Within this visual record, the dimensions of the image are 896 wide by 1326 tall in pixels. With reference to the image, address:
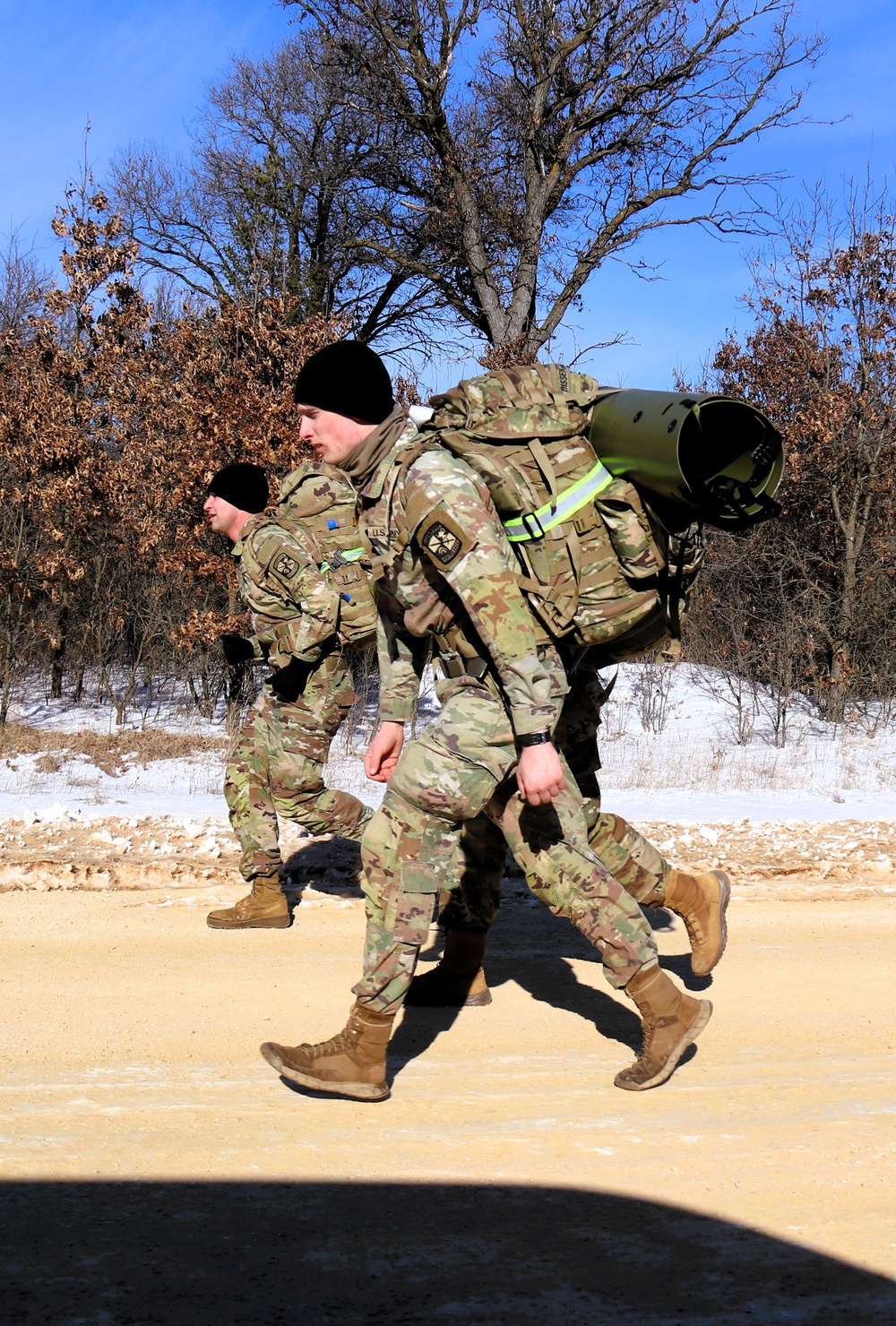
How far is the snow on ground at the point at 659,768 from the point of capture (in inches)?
348

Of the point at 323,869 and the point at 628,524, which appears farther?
the point at 323,869

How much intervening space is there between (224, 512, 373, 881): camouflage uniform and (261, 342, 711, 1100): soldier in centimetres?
178

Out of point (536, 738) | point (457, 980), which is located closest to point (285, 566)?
point (457, 980)

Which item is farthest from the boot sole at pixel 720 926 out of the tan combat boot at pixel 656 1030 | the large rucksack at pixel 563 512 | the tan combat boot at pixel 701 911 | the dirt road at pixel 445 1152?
the large rucksack at pixel 563 512

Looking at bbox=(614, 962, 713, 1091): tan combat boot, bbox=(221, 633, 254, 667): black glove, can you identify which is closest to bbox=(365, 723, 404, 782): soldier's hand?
bbox=(614, 962, 713, 1091): tan combat boot

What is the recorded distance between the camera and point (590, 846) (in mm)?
4422

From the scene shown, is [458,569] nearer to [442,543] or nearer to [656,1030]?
[442,543]

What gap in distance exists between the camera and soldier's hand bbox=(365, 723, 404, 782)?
4.21 meters

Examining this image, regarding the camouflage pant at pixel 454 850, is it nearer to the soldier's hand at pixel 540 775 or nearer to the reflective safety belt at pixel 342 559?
the soldier's hand at pixel 540 775

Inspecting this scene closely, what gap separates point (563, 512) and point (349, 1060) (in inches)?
68.7

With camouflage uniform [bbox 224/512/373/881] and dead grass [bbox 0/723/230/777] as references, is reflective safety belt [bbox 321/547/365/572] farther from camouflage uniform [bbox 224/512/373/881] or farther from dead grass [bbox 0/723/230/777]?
dead grass [bbox 0/723/230/777]

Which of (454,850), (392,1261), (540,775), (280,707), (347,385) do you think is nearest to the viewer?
(392,1261)

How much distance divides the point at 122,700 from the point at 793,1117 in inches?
424

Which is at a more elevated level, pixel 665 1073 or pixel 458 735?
pixel 458 735
